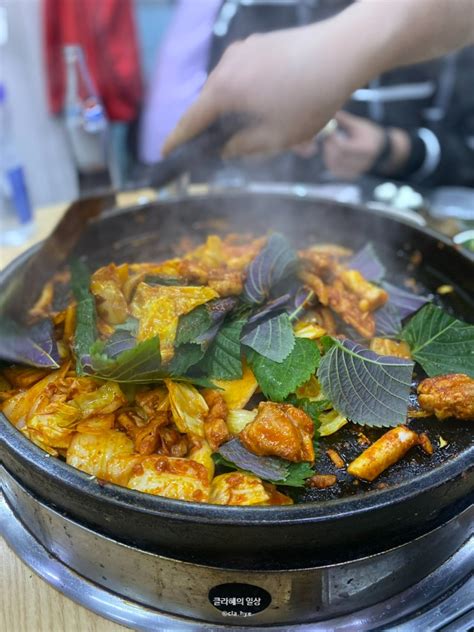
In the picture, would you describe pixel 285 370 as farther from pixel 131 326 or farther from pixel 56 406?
pixel 56 406

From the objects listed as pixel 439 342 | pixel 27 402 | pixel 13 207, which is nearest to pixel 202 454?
pixel 27 402

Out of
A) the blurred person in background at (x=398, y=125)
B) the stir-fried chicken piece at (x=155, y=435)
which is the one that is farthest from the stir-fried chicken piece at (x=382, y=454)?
the blurred person in background at (x=398, y=125)

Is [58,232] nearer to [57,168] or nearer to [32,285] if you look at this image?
[32,285]

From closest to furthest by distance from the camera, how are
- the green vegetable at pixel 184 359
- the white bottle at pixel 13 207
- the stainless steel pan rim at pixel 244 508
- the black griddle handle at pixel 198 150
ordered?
the stainless steel pan rim at pixel 244 508, the green vegetable at pixel 184 359, the black griddle handle at pixel 198 150, the white bottle at pixel 13 207

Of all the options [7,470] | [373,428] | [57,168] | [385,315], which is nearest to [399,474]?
[373,428]

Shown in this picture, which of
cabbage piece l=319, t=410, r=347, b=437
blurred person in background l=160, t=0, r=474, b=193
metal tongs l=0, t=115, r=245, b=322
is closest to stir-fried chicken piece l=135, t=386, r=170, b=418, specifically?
cabbage piece l=319, t=410, r=347, b=437

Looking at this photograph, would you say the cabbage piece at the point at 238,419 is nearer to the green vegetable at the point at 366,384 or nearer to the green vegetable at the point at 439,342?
the green vegetable at the point at 366,384
